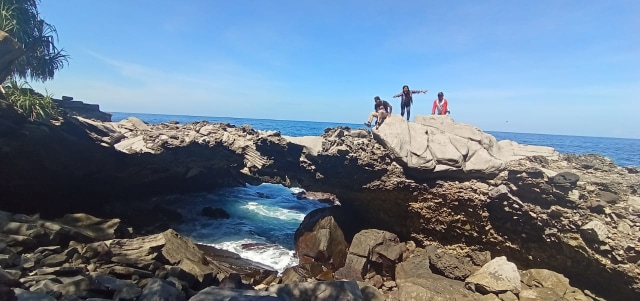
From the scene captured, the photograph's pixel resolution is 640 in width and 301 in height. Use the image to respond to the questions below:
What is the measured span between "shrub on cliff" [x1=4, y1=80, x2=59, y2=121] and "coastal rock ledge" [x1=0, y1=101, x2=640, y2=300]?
1.75ft

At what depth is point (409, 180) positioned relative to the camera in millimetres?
14820

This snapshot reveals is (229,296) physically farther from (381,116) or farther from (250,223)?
(250,223)

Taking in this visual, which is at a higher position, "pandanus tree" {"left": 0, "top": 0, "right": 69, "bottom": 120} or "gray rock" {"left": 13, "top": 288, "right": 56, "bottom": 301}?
"pandanus tree" {"left": 0, "top": 0, "right": 69, "bottom": 120}

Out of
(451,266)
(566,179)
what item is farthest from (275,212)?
(566,179)

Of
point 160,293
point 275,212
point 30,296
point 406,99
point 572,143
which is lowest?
point 275,212

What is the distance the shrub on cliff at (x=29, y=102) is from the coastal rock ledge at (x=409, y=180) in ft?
1.75

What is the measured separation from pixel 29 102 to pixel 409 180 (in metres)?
16.8

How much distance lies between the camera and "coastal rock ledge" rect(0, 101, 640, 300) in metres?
11.4

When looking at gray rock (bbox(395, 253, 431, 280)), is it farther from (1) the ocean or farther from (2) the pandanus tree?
(2) the pandanus tree

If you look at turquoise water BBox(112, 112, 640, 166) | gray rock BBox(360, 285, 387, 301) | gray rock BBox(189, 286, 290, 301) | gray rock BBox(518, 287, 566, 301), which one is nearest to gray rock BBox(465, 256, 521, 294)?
gray rock BBox(518, 287, 566, 301)

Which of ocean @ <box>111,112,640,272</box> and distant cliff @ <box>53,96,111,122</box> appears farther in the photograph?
distant cliff @ <box>53,96,111,122</box>

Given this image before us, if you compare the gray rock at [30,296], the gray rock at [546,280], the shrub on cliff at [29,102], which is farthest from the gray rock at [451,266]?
the shrub on cliff at [29,102]

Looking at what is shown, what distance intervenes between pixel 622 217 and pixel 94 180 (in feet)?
79.6

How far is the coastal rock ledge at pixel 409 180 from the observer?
37.2 ft
